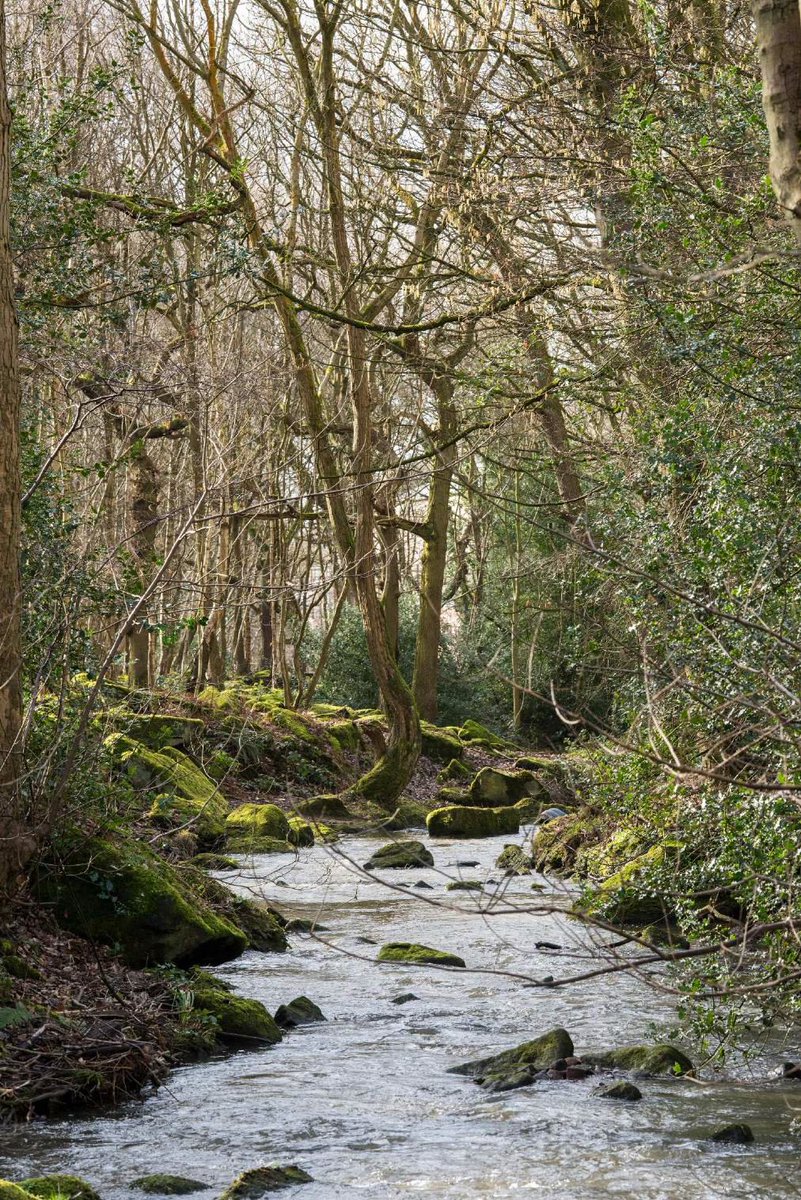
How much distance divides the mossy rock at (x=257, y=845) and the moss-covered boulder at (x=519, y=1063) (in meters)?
6.60

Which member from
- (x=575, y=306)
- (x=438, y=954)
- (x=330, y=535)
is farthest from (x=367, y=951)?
(x=330, y=535)

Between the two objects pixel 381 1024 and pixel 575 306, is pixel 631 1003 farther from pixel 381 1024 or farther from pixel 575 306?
pixel 575 306

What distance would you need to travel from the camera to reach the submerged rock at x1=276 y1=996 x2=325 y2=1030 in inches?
317

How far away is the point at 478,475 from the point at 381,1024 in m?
22.0

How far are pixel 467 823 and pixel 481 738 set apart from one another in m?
8.42

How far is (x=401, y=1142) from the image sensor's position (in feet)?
19.4

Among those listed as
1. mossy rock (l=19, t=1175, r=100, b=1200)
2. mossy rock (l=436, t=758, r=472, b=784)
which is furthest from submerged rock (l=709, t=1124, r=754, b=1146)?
mossy rock (l=436, t=758, r=472, b=784)

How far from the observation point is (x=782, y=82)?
12.9 ft

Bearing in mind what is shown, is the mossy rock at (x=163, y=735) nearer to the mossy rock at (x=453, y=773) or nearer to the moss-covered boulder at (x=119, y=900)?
the moss-covered boulder at (x=119, y=900)

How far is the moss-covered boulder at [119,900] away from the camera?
25.7ft

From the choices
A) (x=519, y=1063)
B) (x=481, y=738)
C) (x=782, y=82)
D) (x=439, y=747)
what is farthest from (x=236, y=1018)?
(x=481, y=738)

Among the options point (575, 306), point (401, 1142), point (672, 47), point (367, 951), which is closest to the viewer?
point (401, 1142)

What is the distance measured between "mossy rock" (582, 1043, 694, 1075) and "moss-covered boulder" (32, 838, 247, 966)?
8.92ft

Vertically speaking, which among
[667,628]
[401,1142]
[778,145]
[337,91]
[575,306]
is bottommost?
[401,1142]
